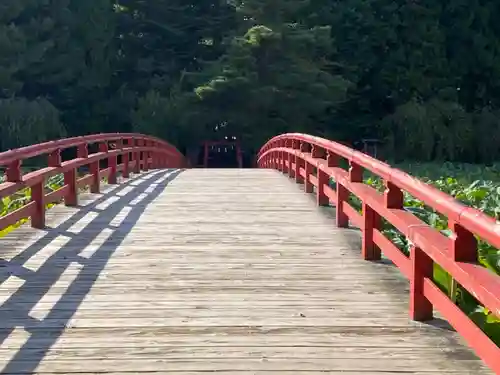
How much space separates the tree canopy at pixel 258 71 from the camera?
29688mm

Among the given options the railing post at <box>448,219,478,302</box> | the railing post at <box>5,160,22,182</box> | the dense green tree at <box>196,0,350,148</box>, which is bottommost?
the railing post at <box>448,219,478,302</box>

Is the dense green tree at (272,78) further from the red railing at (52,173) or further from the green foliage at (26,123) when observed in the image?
the red railing at (52,173)

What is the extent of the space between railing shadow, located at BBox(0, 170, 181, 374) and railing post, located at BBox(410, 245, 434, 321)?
74.6 inches

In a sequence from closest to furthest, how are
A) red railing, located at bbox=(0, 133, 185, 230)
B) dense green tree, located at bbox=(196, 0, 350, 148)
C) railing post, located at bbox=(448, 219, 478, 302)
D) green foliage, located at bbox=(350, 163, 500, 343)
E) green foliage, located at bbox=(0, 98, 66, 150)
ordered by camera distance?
railing post, located at bbox=(448, 219, 478, 302) → green foliage, located at bbox=(350, 163, 500, 343) → red railing, located at bbox=(0, 133, 185, 230) → dense green tree, located at bbox=(196, 0, 350, 148) → green foliage, located at bbox=(0, 98, 66, 150)

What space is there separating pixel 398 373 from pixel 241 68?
26.2 meters

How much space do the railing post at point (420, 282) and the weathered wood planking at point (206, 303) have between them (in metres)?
0.09

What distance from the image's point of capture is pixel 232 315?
4.46 m

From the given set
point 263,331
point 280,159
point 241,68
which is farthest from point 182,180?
point 241,68

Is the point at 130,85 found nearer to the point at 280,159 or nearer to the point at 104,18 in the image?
the point at 104,18

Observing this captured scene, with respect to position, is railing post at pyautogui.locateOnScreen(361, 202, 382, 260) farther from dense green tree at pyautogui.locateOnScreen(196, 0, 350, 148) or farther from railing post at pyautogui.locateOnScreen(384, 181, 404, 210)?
dense green tree at pyautogui.locateOnScreen(196, 0, 350, 148)

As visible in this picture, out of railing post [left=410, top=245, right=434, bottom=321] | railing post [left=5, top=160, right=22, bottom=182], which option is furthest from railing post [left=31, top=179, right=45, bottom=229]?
railing post [left=410, top=245, right=434, bottom=321]

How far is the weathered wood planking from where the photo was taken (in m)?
3.74

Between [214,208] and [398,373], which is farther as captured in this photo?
[214,208]

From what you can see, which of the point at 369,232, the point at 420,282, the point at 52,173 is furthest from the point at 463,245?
the point at 52,173
